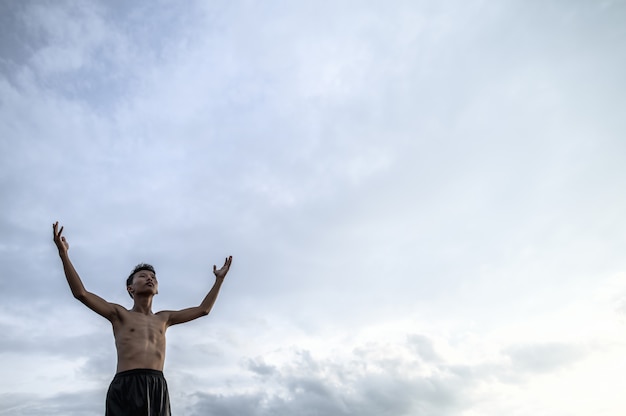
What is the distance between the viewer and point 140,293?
Answer: 28.4ft

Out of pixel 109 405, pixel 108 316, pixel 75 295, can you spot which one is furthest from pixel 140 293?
pixel 109 405

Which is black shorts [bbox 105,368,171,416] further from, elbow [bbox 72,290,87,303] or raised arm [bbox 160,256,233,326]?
elbow [bbox 72,290,87,303]

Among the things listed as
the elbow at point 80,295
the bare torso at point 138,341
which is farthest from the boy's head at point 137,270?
the elbow at point 80,295

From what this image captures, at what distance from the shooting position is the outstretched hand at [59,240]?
7664mm

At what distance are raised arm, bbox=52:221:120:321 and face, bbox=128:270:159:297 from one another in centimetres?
67

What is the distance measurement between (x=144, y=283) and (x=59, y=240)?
5.17 feet

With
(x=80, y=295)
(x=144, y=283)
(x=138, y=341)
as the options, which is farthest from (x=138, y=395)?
(x=144, y=283)

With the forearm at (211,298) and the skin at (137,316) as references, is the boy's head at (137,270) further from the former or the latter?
the forearm at (211,298)

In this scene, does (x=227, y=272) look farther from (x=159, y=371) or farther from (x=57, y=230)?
(x=57, y=230)

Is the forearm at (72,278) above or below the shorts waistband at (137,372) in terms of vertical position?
above

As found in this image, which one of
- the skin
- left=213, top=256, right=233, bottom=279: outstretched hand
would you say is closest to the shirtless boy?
the skin

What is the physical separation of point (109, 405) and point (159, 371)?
2.78 ft

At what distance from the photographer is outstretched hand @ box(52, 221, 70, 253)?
766 centimetres

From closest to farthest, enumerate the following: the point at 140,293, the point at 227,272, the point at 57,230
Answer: the point at 57,230 < the point at 140,293 < the point at 227,272
